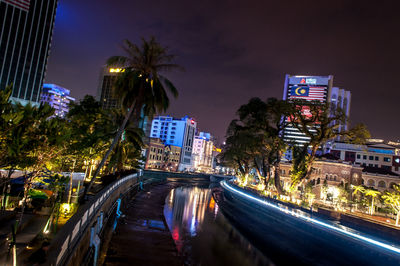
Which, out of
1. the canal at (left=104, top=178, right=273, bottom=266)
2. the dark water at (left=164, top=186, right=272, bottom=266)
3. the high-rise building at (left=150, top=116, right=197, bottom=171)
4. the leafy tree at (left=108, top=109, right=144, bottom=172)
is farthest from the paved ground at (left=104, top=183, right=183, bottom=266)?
the high-rise building at (left=150, top=116, right=197, bottom=171)

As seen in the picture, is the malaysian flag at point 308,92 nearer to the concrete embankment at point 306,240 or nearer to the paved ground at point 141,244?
the concrete embankment at point 306,240

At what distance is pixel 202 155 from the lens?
160 meters

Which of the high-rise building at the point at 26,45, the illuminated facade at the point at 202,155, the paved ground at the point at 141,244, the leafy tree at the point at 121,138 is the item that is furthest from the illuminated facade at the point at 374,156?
the high-rise building at the point at 26,45

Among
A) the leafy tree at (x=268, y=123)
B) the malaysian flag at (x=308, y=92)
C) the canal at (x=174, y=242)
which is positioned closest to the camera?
the canal at (x=174, y=242)

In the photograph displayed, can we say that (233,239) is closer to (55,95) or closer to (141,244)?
(141,244)

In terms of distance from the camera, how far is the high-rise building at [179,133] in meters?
134

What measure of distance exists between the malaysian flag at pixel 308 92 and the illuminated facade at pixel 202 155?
2653 inches

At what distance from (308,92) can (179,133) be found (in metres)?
98.8

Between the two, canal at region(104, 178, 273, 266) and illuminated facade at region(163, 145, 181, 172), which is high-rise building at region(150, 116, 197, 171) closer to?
illuminated facade at region(163, 145, 181, 172)

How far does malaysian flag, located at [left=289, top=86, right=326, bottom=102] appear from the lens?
171m

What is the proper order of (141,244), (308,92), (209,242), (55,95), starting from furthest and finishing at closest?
(55,95) < (308,92) < (209,242) < (141,244)

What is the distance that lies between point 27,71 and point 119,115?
4408 inches

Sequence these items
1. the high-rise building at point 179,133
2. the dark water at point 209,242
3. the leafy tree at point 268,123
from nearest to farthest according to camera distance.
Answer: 1. the dark water at point 209,242
2. the leafy tree at point 268,123
3. the high-rise building at point 179,133

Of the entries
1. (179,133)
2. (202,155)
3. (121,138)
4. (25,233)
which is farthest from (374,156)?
(202,155)
